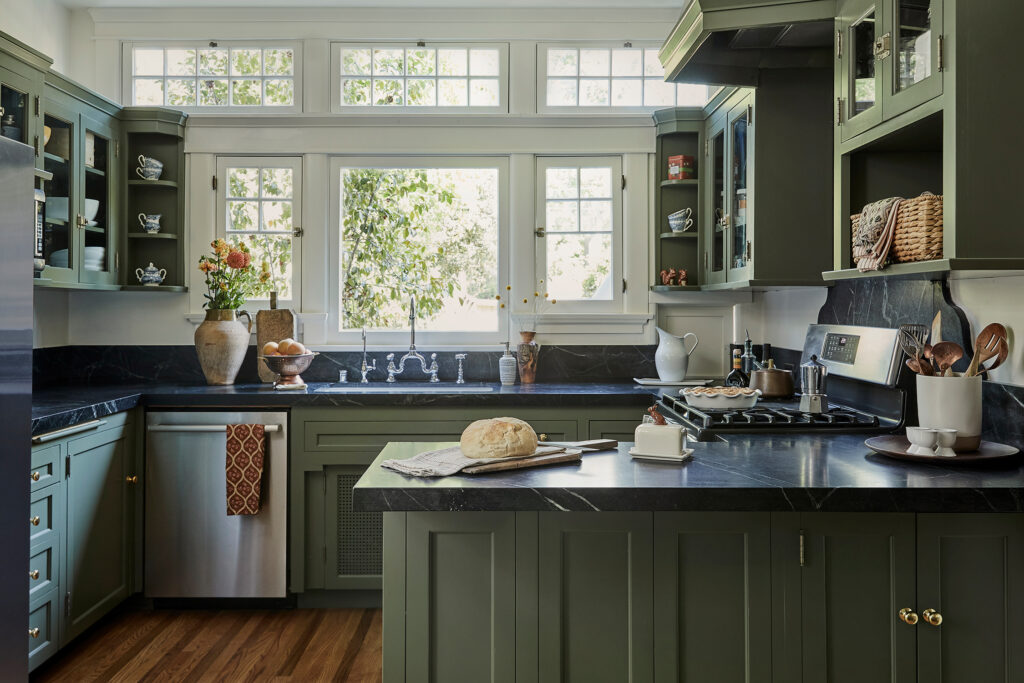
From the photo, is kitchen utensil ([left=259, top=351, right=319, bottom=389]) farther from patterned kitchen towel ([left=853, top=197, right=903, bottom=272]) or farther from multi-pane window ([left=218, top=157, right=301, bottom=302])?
patterned kitchen towel ([left=853, top=197, right=903, bottom=272])

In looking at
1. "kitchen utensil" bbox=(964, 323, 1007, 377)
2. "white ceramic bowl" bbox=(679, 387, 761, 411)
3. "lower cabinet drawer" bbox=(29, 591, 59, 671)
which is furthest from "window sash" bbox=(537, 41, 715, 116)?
"lower cabinet drawer" bbox=(29, 591, 59, 671)

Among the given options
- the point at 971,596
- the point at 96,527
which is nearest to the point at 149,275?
the point at 96,527

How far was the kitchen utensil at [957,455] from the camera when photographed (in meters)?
1.96

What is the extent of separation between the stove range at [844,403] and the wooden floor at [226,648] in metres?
1.50

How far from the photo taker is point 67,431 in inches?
118

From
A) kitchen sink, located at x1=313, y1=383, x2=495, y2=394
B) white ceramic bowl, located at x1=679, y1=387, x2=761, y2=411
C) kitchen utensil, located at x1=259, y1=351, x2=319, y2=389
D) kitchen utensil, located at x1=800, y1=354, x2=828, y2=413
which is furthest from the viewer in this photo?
kitchen utensil, located at x1=259, y1=351, x2=319, y2=389

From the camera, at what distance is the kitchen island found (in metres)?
1.81

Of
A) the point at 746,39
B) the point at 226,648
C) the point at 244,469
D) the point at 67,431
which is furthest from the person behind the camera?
the point at 244,469

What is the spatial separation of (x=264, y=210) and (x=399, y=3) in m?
1.28

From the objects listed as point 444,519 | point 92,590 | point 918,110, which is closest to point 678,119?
point 918,110

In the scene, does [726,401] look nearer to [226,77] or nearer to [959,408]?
[959,408]

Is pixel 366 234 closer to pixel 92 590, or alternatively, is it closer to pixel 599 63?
pixel 599 63

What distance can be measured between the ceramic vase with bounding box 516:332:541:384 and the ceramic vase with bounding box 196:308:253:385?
1.39 m

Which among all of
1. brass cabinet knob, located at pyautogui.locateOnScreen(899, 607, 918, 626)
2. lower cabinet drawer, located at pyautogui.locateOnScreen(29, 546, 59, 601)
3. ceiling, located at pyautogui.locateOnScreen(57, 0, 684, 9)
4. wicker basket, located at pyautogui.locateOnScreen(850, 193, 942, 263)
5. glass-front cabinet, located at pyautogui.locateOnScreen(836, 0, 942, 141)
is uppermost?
ceiling, located at pyautogui.locateOnScreen(57, 0, 684, 9)
